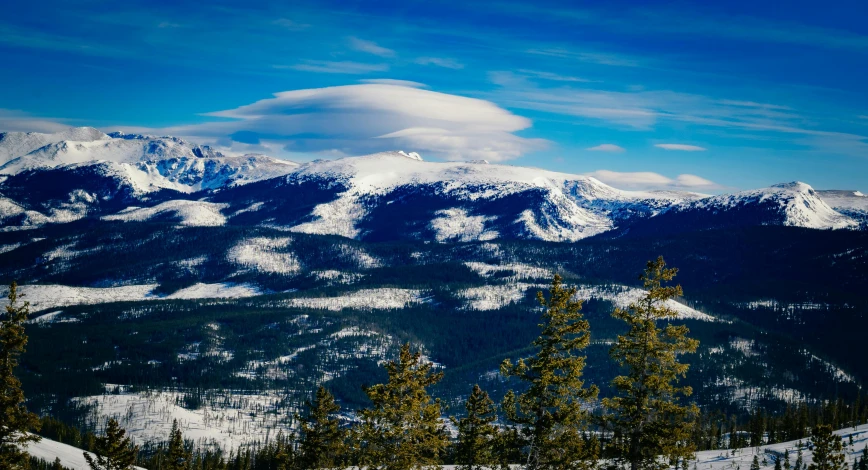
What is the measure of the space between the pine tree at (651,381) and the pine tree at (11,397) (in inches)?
1580

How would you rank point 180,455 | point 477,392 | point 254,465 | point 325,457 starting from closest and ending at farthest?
1. point 477,392
2. point 325,457
3. point 180,455
4. point 254,465

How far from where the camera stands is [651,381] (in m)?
42.5

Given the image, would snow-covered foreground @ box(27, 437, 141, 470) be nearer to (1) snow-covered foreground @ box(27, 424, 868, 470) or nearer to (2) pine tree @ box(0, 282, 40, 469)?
(1) snow-covered foreground @ box(27, 424, 868, 470)

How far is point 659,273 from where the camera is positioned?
4300 cm

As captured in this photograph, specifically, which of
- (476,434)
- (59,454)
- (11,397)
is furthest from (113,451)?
(59,454)

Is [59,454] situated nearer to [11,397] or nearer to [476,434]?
[11,397]

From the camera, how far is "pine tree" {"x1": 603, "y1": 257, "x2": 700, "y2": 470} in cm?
4234

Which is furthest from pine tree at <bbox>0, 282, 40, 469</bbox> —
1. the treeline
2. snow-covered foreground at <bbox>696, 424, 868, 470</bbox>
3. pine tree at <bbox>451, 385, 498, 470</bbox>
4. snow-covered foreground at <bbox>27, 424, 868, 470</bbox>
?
snow-covered foreground at <bbox>696, 424, 868, 470</bbox>

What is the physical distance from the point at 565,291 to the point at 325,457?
29.3 meters

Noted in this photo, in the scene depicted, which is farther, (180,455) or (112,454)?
(180,455)

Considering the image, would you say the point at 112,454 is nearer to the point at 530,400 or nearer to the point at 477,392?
the point at 477,392

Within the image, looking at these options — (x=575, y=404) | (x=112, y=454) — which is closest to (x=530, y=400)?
(x=575, y=404)

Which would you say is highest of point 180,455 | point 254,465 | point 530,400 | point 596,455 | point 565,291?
point 565,291

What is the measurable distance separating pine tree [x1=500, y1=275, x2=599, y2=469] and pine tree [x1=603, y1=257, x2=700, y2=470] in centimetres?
207
